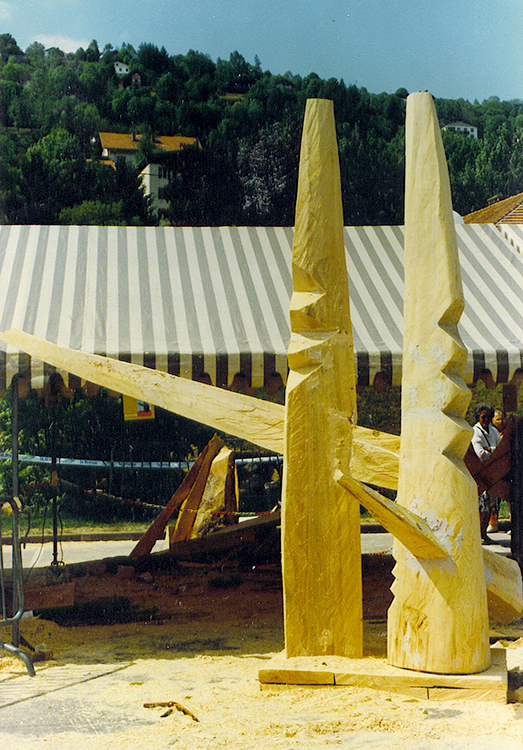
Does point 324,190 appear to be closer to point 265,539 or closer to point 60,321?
point 60,321

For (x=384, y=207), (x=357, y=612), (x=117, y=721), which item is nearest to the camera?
(x=117, y=721)

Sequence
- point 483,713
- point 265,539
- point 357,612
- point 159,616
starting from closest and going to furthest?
point 483,713
point 357,612
point 159,616
point 265,539

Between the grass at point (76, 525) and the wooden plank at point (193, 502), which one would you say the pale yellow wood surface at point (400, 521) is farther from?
the grass at point (76, 525)

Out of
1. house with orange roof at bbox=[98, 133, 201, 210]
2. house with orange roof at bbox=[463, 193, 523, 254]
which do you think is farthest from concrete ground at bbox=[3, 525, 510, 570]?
house with orange roof at bbox=[98, 133, 201, 210]

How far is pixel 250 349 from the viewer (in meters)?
4.18

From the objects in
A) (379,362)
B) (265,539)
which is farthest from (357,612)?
(265,539)

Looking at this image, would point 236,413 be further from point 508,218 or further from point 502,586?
point 508,218


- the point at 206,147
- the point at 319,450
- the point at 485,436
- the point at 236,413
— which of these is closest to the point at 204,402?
the point at 236,413

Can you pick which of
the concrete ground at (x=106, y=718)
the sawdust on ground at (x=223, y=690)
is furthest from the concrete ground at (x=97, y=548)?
the concrete ground at (x=106, y=718)

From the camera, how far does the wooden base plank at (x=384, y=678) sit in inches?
94.0

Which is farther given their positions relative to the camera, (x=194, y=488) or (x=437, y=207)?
(x=194, y=488)

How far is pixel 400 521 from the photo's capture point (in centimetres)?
234

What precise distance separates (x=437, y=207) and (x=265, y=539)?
410 cm

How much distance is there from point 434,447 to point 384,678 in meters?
0.79
